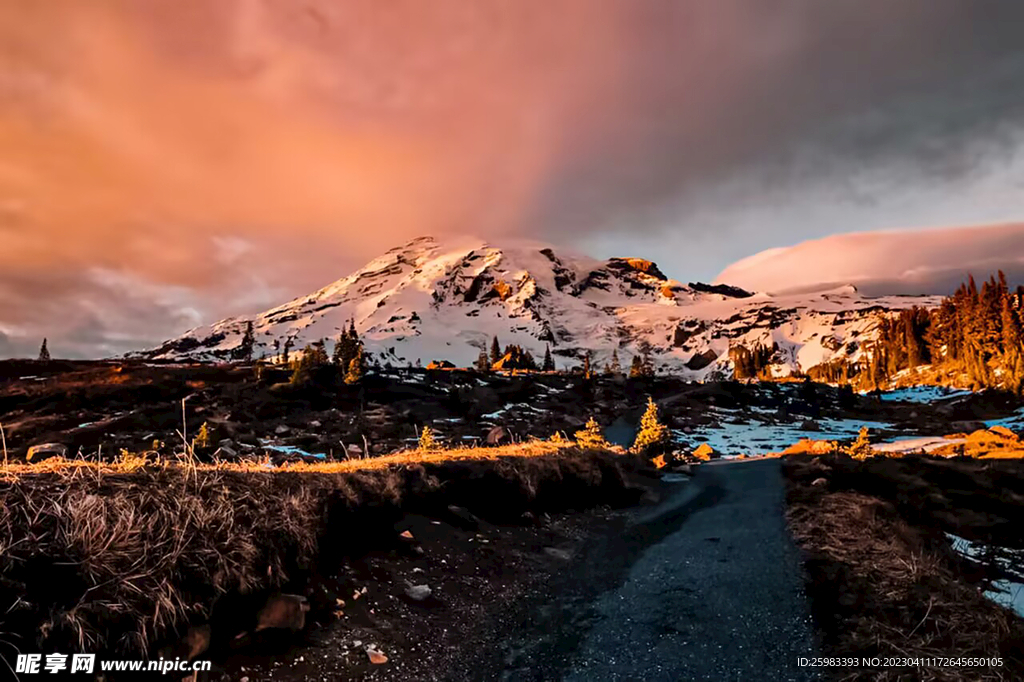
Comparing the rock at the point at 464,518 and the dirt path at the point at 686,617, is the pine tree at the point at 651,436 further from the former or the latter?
the rock at the point at 464,518

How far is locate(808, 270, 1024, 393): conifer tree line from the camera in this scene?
97.3m

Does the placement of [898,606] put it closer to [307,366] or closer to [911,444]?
[911,444]

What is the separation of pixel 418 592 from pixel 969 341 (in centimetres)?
14178

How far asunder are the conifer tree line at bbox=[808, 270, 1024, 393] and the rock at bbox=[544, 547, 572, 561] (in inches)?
4225

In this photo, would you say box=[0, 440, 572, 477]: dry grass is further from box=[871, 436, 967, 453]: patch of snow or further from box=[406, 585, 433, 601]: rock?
box=[871, 436, 967, 453]: patch of snow

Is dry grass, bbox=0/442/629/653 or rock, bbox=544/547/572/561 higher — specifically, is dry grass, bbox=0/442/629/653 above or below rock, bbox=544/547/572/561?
above

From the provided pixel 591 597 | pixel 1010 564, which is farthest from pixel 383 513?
pixel 1010 564

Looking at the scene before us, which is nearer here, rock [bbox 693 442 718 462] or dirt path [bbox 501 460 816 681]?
dirt path [bbox 501 460 816 681]

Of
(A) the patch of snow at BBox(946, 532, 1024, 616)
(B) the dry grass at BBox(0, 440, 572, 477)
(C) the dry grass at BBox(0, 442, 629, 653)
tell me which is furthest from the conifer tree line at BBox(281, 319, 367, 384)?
(A) the patch of snow at BBox(946, 532, 1024, 616)

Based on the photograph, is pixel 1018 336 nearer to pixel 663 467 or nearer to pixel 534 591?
pixel 663 467

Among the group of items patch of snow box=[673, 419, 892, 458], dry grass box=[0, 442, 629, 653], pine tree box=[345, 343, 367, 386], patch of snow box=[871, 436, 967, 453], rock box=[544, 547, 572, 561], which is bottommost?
patch of snow box=[673, 419, 892, 458]

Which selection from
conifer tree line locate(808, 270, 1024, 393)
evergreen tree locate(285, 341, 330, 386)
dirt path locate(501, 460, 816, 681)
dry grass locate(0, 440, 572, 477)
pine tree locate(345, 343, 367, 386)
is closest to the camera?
dry grass locate(0, 440, 572, 477)

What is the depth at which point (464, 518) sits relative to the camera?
13656 mm

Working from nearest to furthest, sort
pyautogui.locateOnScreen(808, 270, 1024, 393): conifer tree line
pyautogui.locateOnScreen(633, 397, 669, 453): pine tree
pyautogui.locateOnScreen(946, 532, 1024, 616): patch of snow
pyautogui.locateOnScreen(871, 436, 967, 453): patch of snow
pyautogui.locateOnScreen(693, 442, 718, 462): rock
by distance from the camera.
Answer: pyautogui.locateOnScreen(946, 532, 1024, 616): patch of snow
pyautogui.locateOnScreen(633, 397, 669, 453): pine tree
pyautogui.locateOnScreen(693, 442, 718, 462): rock
pyautogui.locateOnScreen(871, 436, 967, 453): patch of snow
pyautogui.locateOnScreen(808, 270, 1024, 393): conifer tree line
